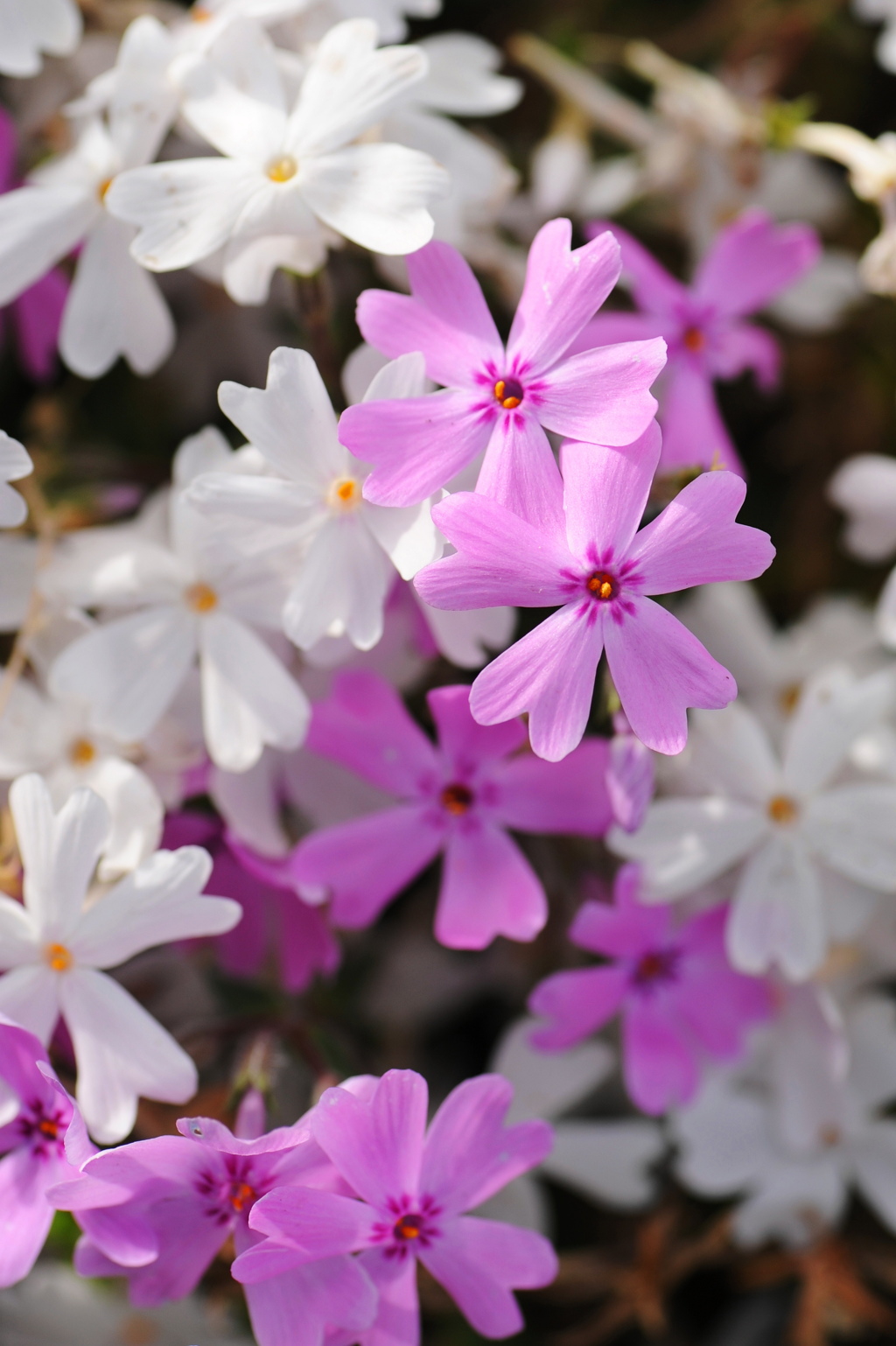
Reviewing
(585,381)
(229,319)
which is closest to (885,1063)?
(585,381)

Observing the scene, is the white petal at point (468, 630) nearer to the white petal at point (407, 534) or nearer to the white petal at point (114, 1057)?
the white petal at point (407, 534)

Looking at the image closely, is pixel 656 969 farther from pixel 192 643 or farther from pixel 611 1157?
pixel 192 643

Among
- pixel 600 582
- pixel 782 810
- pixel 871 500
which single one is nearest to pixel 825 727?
pixel 782 810

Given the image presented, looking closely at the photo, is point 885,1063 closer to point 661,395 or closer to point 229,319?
point 661,395

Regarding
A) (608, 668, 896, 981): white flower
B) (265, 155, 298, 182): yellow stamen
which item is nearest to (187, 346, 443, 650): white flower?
(265, 155, 298, 182): yellow stamen

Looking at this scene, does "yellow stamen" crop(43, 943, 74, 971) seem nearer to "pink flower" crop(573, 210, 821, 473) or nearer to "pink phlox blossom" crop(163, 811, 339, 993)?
"pink phlox blossom" crop(163, 811, 339, 993)

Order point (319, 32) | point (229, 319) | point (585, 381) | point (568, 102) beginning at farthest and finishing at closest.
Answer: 1. point (229, 319)
2. point (568, 102)
3. point (319, 32)
4. point (585, 381)
